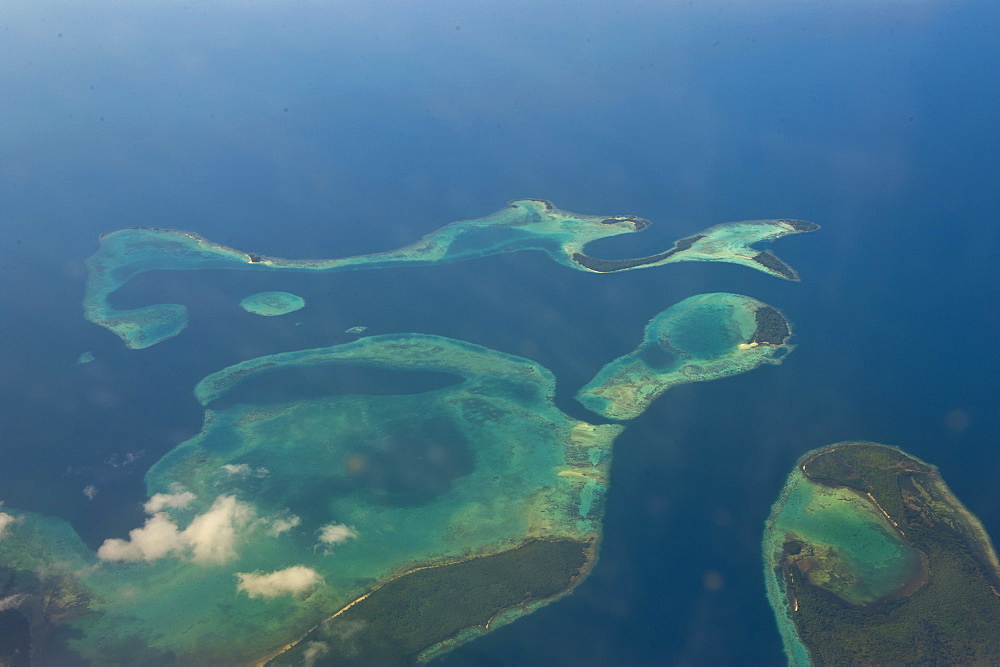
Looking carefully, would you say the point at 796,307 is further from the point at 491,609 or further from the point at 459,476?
the point at 491,609

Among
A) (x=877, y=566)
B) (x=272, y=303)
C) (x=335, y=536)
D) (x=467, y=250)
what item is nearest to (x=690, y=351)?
(x=877, y=566)

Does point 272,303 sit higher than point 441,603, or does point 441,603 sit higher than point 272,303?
point 272,303

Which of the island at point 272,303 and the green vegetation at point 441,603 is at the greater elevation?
the island at point 272,303

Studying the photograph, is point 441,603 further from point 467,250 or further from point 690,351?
point 467,250

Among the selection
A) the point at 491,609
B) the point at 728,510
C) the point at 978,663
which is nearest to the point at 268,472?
the point at 491,609

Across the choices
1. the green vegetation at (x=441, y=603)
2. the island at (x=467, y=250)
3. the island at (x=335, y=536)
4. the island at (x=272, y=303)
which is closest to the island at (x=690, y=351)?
the island at (x=335, y=536)

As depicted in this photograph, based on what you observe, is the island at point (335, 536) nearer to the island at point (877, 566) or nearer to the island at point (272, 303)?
the island at point (272, 303)
